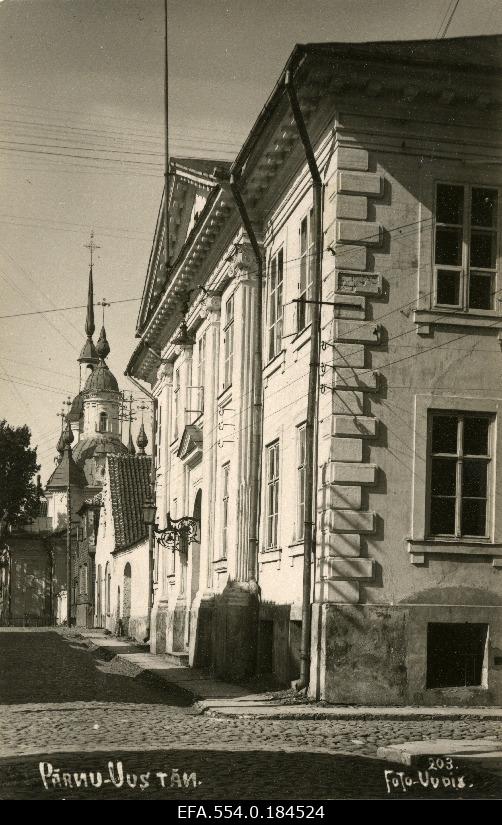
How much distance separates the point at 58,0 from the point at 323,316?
23.0 ft

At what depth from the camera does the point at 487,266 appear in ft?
55.4

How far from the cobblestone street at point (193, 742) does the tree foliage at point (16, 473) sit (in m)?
47.1

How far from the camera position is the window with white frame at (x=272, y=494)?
20.0 m

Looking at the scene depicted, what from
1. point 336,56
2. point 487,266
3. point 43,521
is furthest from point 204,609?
point 43,521

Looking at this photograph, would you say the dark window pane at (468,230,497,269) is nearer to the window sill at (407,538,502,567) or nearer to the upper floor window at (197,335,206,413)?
the window sill at (407,538,502,567)

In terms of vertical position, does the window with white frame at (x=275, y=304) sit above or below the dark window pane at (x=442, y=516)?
above

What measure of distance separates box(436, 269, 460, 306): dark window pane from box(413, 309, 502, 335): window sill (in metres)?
0.21

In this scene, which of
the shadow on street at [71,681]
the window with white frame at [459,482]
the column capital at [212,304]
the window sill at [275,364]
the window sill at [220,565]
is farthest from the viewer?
the column capital at [212,304]

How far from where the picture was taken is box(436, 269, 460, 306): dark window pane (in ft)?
55.1

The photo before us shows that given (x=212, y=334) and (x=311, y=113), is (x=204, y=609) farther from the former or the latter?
(x=311, y=113)

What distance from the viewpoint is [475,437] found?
16.7 metres

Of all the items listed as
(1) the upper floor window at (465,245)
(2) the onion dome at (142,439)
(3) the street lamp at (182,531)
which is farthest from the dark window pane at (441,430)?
(2) the onion dome at (142,439)

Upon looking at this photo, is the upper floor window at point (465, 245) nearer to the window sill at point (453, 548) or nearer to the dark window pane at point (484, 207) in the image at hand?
the dark window pane at point (484, 207)

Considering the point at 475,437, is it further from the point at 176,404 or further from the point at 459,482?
the point at 176,404
